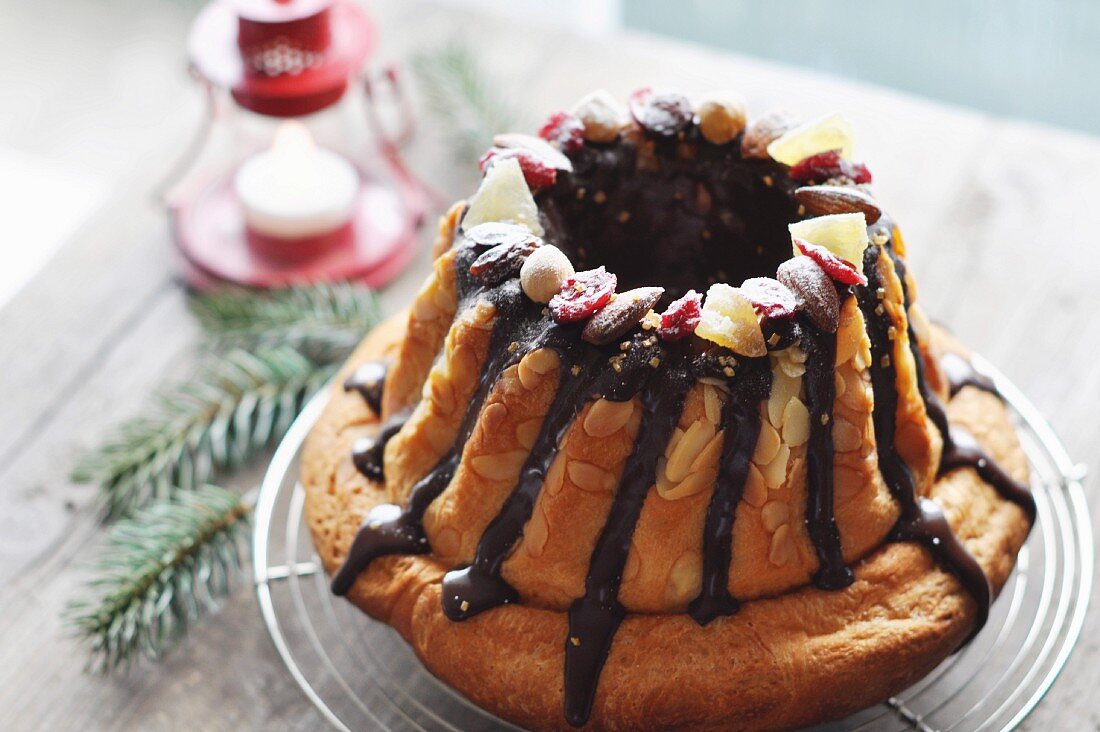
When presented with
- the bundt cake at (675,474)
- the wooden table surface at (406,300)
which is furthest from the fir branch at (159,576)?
the bundt cake at (675,474)

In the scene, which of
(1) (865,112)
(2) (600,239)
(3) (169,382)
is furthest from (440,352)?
(1) (865,112)

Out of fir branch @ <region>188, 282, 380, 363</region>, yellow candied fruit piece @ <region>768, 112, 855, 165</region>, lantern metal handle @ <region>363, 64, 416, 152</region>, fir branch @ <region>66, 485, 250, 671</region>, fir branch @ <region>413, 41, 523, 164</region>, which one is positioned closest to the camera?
yellow candied fruit piece @ <region>768, 112, 855, 165</region>

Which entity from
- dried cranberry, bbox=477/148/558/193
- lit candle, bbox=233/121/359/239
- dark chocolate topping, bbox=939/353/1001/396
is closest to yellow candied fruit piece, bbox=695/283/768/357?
dried cranberry, bbox=477/148/558/193

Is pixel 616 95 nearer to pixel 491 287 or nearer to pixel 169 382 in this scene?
pixel 169 382

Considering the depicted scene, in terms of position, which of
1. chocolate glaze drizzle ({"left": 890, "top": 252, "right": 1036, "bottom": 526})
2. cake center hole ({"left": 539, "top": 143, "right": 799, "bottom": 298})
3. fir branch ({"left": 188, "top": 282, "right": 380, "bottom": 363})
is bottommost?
fir branch ({"left": 188, "top": 282, "right": 380, "bottom": 363})

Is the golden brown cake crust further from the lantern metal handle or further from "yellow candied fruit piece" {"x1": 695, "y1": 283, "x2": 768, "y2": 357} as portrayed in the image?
the lantern metal handle
